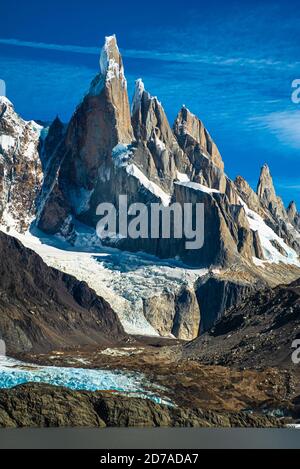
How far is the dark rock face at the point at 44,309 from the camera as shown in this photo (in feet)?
447

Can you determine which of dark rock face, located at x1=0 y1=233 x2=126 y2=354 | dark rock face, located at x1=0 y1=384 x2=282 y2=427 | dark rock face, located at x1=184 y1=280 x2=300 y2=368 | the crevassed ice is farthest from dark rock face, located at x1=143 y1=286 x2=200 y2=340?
dark rock face, located at x1=0 y1=384 x2=282 y2=427

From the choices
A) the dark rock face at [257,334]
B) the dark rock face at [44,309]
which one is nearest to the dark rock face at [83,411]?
the dark rock face at [257,334]

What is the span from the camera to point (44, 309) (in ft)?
511

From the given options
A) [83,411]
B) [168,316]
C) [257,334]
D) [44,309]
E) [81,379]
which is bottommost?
[83,411]

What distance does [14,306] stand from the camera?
468ft

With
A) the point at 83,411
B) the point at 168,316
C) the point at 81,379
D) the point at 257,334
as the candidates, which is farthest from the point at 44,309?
the point at 83,411

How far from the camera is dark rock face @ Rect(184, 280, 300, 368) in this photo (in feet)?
358

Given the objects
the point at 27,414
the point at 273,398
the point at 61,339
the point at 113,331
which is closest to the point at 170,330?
the point at 113,331

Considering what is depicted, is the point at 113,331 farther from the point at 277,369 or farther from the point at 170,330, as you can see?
the point at 277,369

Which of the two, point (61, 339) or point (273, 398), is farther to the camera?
point (61, 339)

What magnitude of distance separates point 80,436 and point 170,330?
140m

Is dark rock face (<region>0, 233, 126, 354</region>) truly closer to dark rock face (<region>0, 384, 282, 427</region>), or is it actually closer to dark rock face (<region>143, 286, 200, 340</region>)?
dark rock face (<region>143, 286, 200, 340</region>)

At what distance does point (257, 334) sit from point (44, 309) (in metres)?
43.4

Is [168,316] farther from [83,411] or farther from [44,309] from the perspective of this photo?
[83,411]
